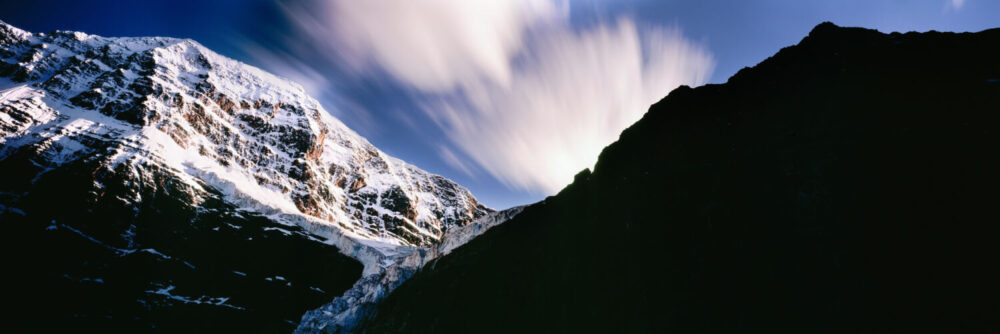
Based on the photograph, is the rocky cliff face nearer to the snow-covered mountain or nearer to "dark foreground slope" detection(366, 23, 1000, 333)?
the snow-covered mountain

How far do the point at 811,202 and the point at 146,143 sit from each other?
606ft

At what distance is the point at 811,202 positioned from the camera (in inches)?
606

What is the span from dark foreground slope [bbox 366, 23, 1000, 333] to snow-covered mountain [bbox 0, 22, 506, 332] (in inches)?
2687

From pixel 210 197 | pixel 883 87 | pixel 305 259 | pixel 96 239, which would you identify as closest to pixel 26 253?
pixel 96 239

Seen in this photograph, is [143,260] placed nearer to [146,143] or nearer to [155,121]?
[146,143]

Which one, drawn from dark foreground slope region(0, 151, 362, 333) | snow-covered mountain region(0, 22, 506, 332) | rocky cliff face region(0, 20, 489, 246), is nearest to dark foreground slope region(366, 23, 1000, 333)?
snow-covered mountain region(0, 22, 506, 332)

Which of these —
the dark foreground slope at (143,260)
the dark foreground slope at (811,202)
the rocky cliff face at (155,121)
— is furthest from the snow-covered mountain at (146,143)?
the dark foreground slope at (811,202)

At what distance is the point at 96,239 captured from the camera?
11206 cm

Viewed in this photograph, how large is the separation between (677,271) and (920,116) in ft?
35.8

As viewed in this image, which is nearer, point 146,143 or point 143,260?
point 143,260

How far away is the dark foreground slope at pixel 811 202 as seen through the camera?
1238 centimetres

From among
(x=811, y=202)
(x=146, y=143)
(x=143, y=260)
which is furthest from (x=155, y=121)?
(x=811, y=202)

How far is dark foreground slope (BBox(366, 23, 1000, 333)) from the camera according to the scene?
40.6 feet

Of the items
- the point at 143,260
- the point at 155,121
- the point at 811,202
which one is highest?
the point at 155,121
